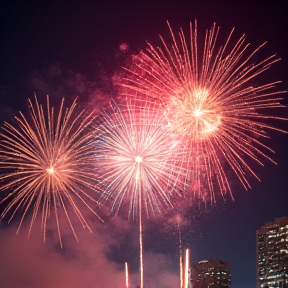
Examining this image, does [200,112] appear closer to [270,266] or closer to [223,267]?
[270,266]

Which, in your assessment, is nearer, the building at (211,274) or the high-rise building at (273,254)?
the high-rise building at (273,254)

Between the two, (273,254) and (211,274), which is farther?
(211,274)

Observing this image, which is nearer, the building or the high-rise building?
the high-rise building

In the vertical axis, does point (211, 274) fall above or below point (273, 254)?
below
